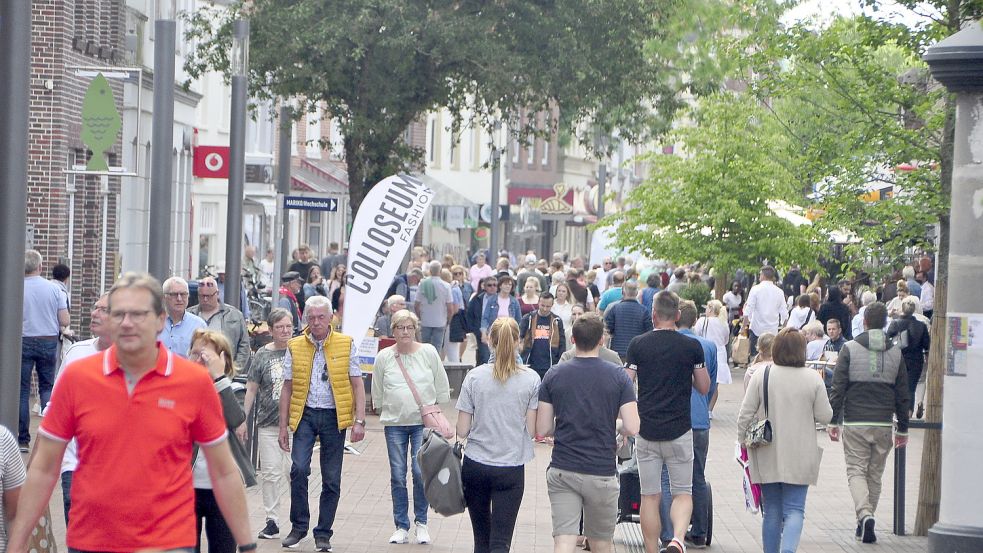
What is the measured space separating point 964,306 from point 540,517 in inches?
180

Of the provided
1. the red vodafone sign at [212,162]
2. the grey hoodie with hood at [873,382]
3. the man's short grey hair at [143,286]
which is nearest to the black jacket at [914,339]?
the grey hoodie with hood at [873,382]

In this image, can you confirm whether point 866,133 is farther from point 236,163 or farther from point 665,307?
point 236,163

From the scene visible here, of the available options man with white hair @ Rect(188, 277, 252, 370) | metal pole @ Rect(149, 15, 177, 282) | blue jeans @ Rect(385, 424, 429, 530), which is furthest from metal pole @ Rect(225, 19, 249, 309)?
blue jeans @ Rect(385, 424, 429, 530)

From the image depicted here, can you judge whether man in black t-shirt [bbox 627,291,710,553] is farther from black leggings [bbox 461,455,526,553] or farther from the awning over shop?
the awning over shop

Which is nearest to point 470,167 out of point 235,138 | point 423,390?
point 235,138

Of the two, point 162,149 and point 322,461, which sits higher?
point 162,149

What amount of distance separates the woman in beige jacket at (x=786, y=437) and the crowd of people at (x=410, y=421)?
0.04 feet

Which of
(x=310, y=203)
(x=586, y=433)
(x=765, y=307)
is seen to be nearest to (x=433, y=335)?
(x=310, y=203)

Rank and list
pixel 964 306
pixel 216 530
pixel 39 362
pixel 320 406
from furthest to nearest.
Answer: pixel 39 362 < pixel 320 406 < pixel 964 306 < pixel 216 530

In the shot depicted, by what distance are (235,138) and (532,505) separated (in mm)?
5373

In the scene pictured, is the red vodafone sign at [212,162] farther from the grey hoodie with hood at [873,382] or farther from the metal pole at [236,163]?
the grey hoodie with hood at [873,382]

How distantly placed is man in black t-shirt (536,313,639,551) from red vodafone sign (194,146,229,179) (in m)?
8.61

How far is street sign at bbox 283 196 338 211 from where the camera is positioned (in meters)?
19.8

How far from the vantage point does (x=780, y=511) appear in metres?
9.98
